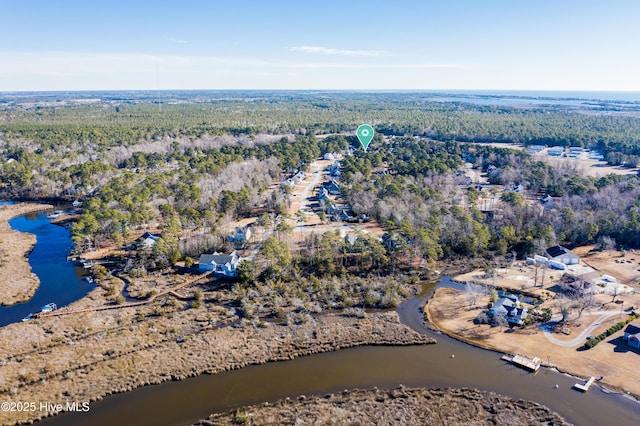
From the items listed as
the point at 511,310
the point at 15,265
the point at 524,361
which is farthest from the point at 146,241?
the point at 524,361

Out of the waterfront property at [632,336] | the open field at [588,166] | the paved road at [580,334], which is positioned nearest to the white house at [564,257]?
the paved road at [580,334]

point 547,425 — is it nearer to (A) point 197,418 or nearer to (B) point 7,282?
(A) point 197,418

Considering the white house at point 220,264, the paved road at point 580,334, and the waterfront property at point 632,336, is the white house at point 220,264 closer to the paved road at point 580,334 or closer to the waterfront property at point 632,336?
the paved road at point 580,334

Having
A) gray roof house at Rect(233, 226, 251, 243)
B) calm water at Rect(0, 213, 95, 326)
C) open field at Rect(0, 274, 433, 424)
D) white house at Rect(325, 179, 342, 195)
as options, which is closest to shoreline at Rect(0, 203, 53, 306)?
calm water at Rect(0, 213, 95, 326)

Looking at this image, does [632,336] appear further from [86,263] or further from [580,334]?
[86,263]

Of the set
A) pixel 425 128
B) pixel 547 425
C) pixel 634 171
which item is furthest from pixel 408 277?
pixel 425 128
